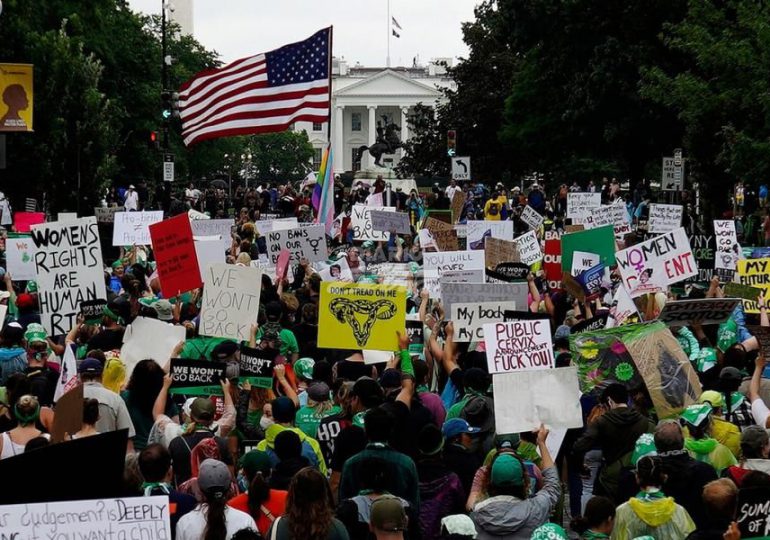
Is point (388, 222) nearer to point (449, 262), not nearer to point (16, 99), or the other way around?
point (449, 262)

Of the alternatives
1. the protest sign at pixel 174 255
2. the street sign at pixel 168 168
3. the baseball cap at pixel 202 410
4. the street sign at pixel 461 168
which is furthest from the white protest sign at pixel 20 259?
the street sign at pixel 461 168

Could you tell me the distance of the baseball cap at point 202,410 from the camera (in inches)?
330

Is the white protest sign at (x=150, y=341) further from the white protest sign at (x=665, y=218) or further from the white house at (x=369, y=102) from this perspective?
the white house at (x=369, y=102)

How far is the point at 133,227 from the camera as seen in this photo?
65.7ft

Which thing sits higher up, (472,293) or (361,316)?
(472,293)

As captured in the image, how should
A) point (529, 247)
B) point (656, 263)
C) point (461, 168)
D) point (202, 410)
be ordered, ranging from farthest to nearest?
1. point (461, 168)
2. point (529, 247)
3. point (656, 263)
4. point (202, 410)

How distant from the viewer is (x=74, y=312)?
1305 cm

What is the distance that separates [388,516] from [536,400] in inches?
89.9

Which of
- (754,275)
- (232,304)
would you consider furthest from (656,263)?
(232,304)

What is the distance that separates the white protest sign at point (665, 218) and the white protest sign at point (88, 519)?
1725 cm

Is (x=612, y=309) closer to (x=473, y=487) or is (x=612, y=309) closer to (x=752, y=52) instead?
(x=473, y=487)

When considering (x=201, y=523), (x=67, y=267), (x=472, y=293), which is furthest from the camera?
(x=67, y=267)

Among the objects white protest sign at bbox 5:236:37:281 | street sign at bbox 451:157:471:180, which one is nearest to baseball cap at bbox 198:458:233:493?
white protest sign at bbox 5:236:37:281

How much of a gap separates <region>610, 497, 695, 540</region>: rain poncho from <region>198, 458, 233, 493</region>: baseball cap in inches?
77.1
